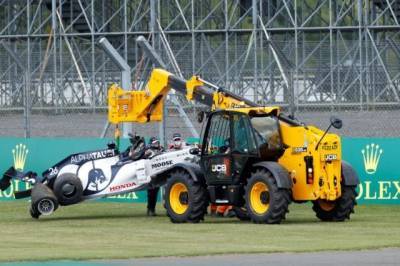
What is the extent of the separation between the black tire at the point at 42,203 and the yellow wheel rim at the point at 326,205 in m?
4.13

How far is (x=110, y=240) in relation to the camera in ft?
58.2

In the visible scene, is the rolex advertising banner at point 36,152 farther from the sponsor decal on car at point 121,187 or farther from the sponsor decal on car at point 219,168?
the sponsor decal on car at point 219,168

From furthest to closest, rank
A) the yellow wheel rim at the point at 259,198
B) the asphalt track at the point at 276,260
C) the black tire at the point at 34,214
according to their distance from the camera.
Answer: the black tire at the point at 34,214 < the yellow wheel rim at the point at 259,198 < the asphalt track at the point at 276,260

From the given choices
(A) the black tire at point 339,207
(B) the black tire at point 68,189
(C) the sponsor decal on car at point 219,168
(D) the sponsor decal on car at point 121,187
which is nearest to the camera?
(A) the black tire at point 339,207

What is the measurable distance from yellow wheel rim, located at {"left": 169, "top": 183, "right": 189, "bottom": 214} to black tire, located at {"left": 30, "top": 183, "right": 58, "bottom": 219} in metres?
2.03

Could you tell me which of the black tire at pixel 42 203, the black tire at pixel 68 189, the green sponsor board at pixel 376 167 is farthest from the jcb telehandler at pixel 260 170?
the green sponsor board at pixel 376 167

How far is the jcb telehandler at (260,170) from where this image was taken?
20.1m

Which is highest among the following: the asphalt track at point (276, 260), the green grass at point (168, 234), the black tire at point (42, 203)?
the black tire at point (42, 203)

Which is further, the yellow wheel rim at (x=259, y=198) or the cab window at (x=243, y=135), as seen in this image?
the cab window at (x=243, y=135)

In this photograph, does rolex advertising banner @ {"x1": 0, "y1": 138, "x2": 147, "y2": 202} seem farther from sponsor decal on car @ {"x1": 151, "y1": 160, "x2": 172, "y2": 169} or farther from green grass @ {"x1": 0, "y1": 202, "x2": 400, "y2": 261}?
sponsor decal on car @ {"x1": 151, "y1": 160, "x2": 172, "y2": 169}

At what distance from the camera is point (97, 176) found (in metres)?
22.5

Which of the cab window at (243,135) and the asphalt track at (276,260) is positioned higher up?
the cab window at (243,135)

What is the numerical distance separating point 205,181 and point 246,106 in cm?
128

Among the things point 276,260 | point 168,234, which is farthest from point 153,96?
point 276,260
